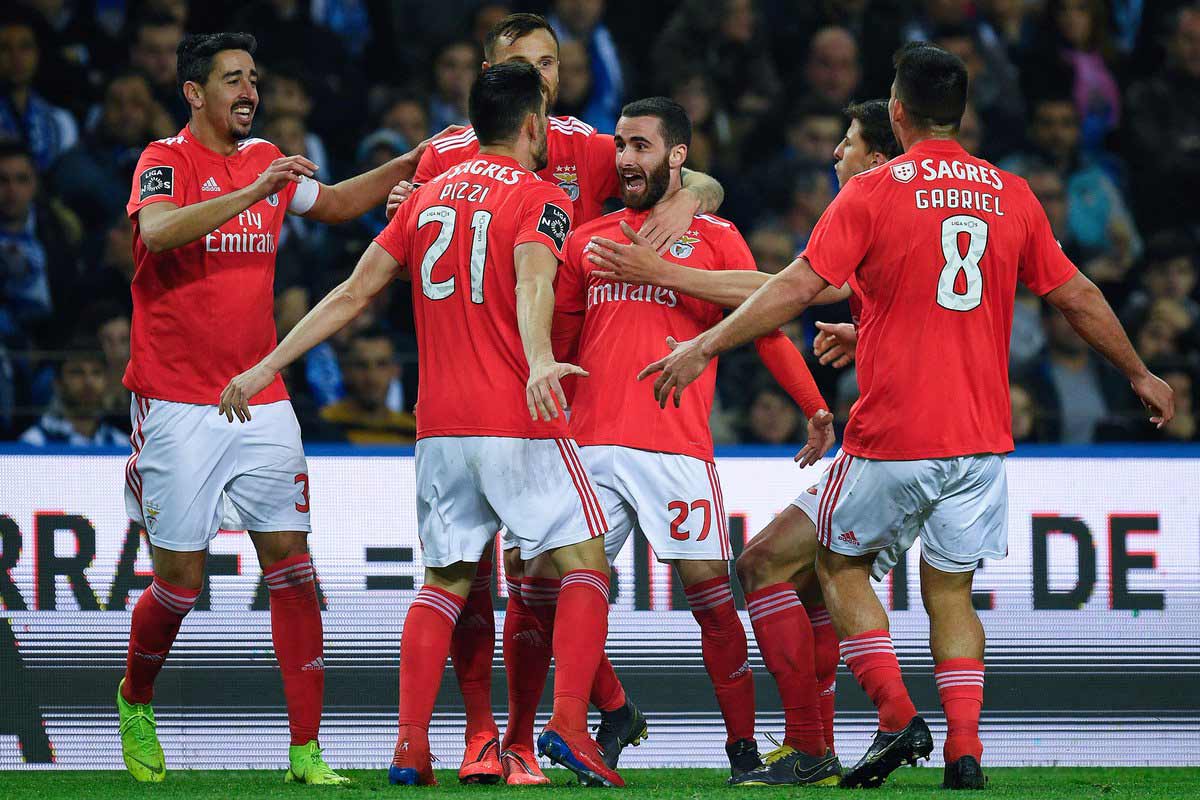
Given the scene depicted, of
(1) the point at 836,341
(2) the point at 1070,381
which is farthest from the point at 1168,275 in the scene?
(1) the point at 836,341

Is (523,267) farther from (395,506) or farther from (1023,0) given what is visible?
(1023,0)

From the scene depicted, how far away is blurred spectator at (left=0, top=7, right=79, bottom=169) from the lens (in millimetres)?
9805

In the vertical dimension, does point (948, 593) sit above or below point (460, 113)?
below

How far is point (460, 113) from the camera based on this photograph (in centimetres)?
1027

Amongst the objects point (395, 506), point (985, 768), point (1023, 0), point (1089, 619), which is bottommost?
point (985, 768)

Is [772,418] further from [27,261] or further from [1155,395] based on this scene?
[27,261]

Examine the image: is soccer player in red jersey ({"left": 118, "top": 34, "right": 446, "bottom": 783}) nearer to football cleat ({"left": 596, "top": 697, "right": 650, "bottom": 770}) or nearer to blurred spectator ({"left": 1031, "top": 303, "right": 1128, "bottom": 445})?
football cleat ({"left": 596, "top": 697, "right": 650, "bottom": 770})

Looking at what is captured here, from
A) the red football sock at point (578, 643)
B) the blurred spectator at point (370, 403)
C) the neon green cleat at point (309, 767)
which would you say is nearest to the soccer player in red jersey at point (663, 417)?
the red football sock at point (578, 643)

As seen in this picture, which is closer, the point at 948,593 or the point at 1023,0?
the point at 948,593

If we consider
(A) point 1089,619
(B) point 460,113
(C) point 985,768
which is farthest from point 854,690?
(B) point 460,113

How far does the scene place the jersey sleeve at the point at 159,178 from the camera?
561 cm

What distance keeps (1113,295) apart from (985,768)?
14.4 ft

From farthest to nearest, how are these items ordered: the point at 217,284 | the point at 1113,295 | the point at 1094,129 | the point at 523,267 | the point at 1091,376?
the point at 1094,129 < the point at 1113,295 < the point at 1091,376 < the point at 217,284 < the point at 523,267

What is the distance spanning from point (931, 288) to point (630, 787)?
1813 millimetres
